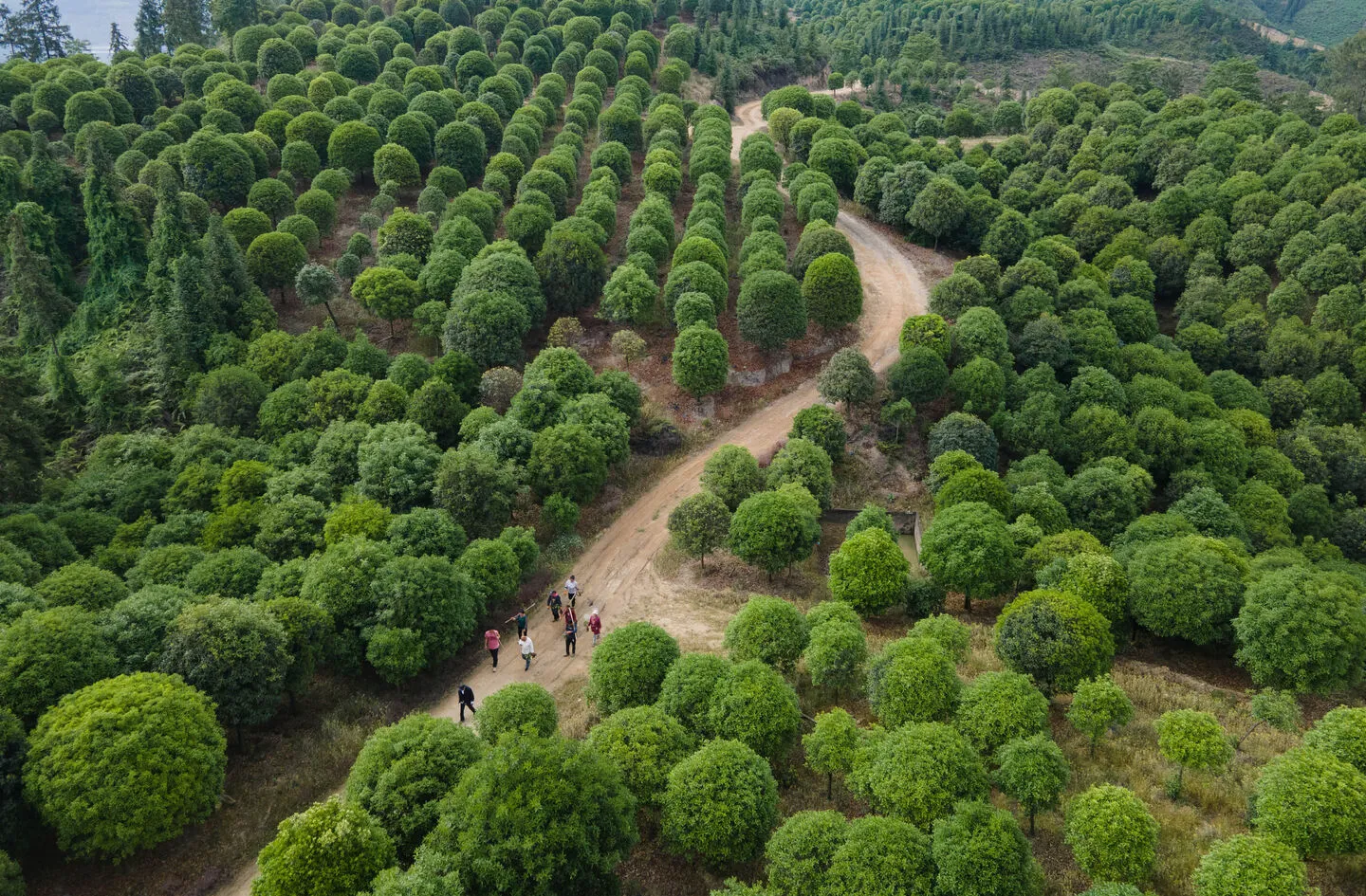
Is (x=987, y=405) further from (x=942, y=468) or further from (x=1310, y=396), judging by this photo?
(x=1310, y=396)

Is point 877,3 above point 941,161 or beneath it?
above

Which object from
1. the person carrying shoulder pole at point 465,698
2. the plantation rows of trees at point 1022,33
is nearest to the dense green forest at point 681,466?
the person carrying shoulder pole at point 465,698

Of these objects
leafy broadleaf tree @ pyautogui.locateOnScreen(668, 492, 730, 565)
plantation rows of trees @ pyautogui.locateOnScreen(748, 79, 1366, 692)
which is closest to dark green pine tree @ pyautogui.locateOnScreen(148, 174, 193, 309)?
leafy broadleaf tree @ pyautogui.locateOnScreen(668, 492, 730, 565)

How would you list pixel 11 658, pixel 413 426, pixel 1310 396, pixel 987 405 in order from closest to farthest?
pixel 11 658 < pixel 413 426 < pixel 987 405 < pixel 1310 396

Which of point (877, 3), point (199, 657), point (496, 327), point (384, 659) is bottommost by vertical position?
point (384, 659)

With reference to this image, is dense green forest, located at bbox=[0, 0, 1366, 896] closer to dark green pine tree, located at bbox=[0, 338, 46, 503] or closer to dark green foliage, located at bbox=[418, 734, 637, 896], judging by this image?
dark green foliage, located at bbox=[418, 734, 637, 896]

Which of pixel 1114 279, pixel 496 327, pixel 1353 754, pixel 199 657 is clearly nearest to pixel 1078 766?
pixel 1353 754

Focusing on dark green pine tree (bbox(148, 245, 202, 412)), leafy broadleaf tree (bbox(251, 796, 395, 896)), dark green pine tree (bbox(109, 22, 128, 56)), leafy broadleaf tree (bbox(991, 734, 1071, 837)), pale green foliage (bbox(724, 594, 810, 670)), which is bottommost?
pale green foliage (bbox(724, 594, 810, 670))
